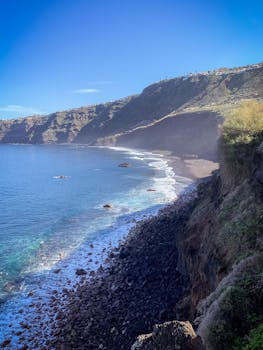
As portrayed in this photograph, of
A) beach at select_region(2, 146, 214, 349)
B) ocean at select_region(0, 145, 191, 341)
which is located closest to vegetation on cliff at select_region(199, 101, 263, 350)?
beach at select_region(2, 146, 214, 349)

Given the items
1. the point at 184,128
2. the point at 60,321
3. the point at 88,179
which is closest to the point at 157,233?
the point at 60,321

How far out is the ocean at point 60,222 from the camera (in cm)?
1797

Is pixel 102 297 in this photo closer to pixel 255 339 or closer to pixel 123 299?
pixel 123 299

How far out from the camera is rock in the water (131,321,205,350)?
18.0ft

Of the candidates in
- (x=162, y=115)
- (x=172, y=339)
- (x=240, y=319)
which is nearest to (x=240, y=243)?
(x=240, y=319)

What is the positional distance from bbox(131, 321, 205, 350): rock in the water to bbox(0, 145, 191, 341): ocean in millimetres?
10447

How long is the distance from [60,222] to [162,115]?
4492 inches

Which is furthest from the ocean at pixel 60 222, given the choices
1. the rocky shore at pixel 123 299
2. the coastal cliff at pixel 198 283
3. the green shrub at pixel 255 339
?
the green shrub at pixel 255 339

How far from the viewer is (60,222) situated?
28781mm

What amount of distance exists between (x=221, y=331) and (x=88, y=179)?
155ft

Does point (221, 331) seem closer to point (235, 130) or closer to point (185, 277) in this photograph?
point (185, 277)

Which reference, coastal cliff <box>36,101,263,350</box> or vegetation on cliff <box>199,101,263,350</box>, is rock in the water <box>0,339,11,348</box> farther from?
vegetation on cliff <box>199,101,263,350</box>

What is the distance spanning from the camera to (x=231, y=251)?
31.9ft

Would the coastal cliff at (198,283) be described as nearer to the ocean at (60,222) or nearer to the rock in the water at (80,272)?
the rock in the water at (80,272)
